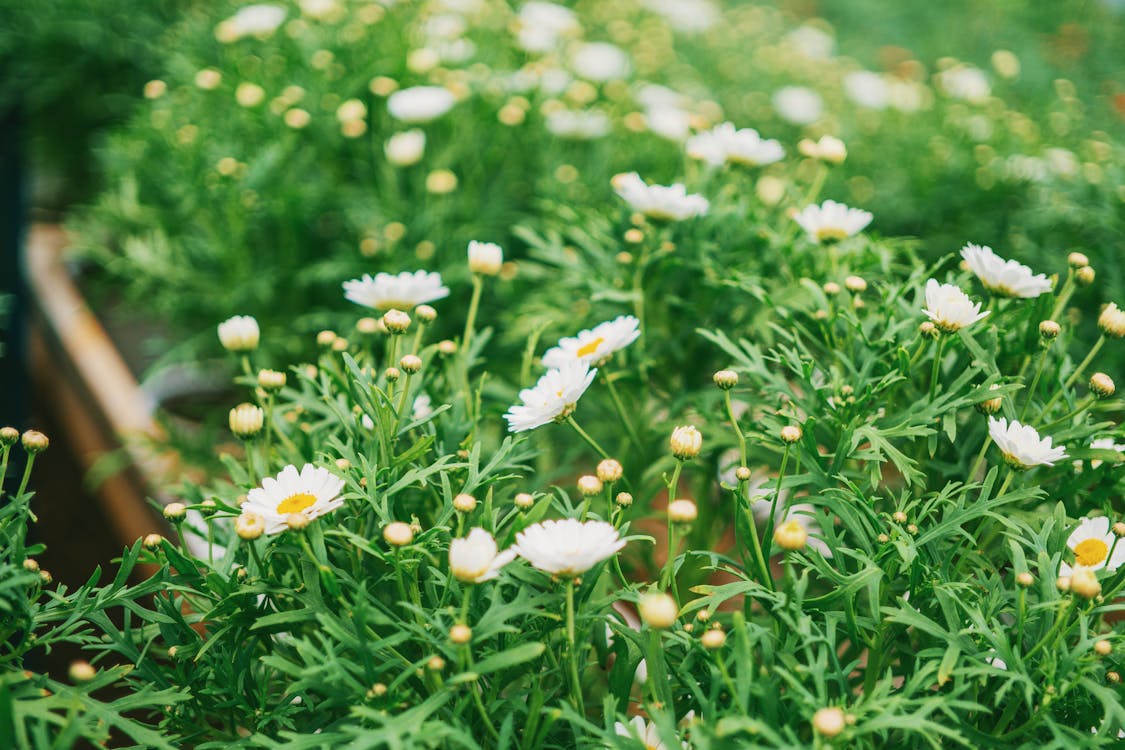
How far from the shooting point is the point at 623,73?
1753 mm

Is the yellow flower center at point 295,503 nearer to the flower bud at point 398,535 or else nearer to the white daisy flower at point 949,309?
the flower bud at point 398,535

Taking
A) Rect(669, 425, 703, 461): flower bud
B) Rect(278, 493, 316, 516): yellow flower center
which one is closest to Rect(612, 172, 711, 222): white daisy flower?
Rect(669, 425, 703, 461): flower bud

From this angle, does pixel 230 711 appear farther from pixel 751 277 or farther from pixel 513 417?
pixel 751 277

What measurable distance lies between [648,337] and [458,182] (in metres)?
0.58

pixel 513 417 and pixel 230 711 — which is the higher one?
pixel 513 417

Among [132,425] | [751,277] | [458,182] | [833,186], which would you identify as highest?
[751,277]

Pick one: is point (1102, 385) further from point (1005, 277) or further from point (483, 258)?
point (483, 258)

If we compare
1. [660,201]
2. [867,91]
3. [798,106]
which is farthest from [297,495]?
[867,91]

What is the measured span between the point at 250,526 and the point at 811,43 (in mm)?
2442

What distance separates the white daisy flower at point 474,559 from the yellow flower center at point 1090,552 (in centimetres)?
43

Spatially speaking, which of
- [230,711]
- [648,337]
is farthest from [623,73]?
[230,711]

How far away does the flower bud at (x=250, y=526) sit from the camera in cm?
58

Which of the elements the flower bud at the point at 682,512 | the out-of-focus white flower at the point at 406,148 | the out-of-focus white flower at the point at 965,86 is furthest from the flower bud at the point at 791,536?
the out-of-focus white flower at the point at 965,86

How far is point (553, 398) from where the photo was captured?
692mm
